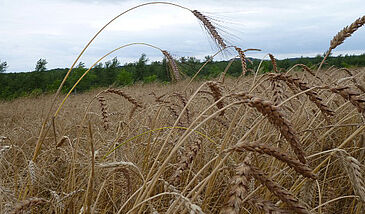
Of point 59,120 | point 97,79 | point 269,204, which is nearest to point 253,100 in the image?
point 269,204

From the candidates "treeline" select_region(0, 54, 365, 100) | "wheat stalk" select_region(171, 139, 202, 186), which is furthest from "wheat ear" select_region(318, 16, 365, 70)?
"treeline" select_region(0, 54, 365, 100)

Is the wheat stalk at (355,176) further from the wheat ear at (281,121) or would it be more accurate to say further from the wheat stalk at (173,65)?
the wheat stalk at (173,65)

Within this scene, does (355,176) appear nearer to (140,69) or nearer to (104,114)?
(104,114)

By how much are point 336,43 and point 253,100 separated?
1.45 metres

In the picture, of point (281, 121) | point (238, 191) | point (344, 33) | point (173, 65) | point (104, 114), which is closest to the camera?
point (238, 191)

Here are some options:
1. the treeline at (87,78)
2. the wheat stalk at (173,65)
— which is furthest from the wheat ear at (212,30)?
the treeline at (87,78)

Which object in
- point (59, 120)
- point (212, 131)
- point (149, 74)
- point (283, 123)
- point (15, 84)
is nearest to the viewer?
point (283, 123)

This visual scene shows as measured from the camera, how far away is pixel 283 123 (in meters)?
0.71

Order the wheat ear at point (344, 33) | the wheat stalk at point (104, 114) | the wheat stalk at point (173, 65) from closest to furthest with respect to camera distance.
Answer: the wheat stalk at point (104, 114) < the wheat ear at point (344, 33) < the wheat stalk at point (173, 65)

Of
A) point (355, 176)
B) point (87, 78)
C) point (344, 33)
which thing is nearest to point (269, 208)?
point (355, 176)

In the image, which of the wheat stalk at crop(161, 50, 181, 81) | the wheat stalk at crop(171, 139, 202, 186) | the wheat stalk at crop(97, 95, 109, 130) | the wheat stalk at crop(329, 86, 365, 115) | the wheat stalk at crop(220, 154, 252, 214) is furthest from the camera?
the wheat stalk at crop(161, 50, 181, 81)

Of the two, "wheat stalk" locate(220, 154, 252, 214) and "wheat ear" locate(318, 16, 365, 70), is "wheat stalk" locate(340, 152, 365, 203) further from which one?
"wheat ear" locate(318, 16, 365, 70)

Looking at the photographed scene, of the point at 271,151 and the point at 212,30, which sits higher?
the point at 212,30

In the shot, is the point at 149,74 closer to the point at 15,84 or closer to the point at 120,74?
the point at 120,74
